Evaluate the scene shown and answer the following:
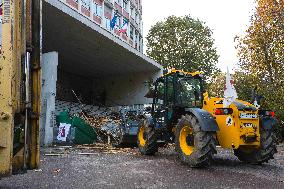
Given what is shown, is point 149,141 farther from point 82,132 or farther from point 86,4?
point 86,4

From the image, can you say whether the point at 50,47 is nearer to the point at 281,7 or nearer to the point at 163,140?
the point at 163,140

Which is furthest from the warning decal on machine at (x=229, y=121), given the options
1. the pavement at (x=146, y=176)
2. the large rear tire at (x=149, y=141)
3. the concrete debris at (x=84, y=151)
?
the concrete debris at (x=84, y=151)

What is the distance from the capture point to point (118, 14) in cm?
4172

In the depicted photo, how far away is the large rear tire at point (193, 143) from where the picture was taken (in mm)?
7453

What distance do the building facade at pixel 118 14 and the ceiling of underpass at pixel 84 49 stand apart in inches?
304

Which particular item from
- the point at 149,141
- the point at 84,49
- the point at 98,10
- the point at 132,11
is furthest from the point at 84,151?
the point at 132,11

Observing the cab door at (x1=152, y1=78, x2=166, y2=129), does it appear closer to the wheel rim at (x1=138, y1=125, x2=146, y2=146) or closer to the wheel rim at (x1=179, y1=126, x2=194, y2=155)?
the wheel rim at (x1=138, y1=125, x2=146, y2=146)

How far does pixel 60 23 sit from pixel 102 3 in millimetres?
23398

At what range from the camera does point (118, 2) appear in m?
42.4

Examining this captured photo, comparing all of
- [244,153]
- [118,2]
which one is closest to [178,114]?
[244,153]

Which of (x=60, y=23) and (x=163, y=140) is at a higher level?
(x=60, y=23)

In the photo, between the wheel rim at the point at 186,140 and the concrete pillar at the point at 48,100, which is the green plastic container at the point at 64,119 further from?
the wheel rim at the point at 186,140

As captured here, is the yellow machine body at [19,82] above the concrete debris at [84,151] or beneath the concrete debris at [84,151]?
above

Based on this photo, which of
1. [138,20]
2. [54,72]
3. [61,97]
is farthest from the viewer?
[138,20]
